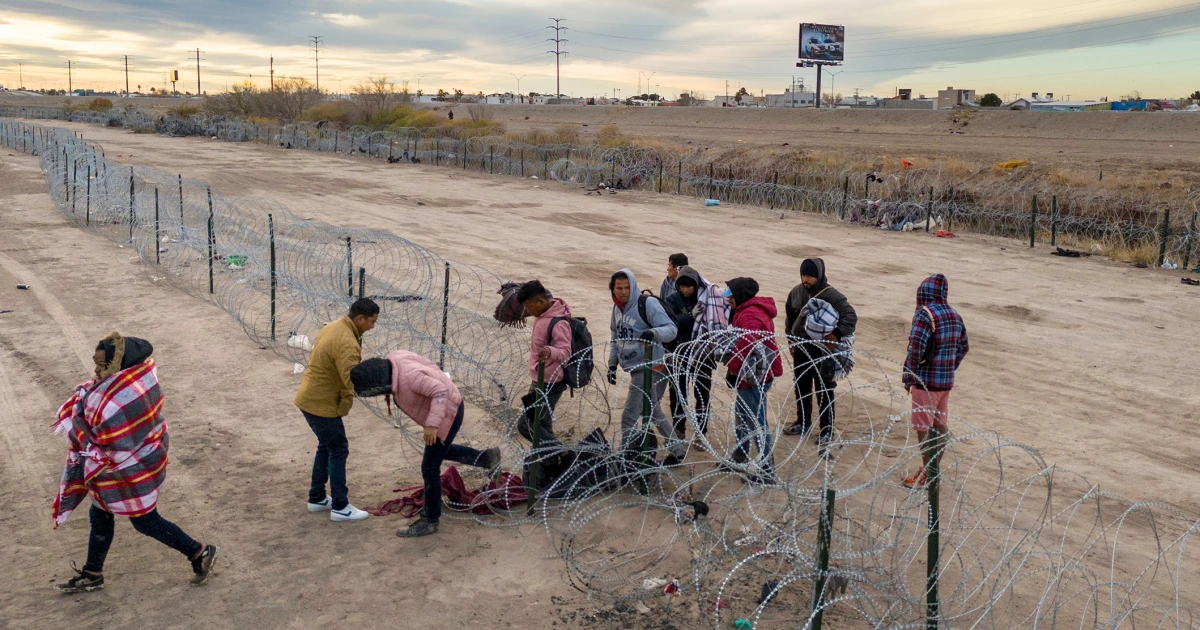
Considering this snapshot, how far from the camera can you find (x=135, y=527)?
5555 millimetres

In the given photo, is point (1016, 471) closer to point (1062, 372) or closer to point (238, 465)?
point (1062, 372)

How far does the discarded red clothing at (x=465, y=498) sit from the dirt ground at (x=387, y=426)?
0.14 meters

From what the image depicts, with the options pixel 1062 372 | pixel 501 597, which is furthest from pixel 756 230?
pixel 501 597

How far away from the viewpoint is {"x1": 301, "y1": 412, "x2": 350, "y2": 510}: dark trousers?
6387mm

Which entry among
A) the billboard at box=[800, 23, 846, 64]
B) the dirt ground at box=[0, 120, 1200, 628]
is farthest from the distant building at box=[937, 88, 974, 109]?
the dirt ground at box=[0, 120, 1200, 628]

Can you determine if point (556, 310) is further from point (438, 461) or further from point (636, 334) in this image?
point (438, 461)

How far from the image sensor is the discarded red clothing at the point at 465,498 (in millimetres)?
6875

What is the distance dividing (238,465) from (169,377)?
297cm

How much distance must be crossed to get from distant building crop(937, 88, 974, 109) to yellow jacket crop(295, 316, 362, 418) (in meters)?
75.0

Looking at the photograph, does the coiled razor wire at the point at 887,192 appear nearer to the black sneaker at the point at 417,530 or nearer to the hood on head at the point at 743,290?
the hood on head at the point at 743,290

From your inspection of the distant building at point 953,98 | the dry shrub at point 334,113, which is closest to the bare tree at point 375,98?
the dry shrub at point 334,113

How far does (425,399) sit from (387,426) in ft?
9.20

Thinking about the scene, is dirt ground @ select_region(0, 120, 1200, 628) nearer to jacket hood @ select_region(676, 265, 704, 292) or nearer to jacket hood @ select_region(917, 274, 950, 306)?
jacket hood @ select_region(917, 274, 950, 306)

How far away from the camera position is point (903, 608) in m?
5.08
